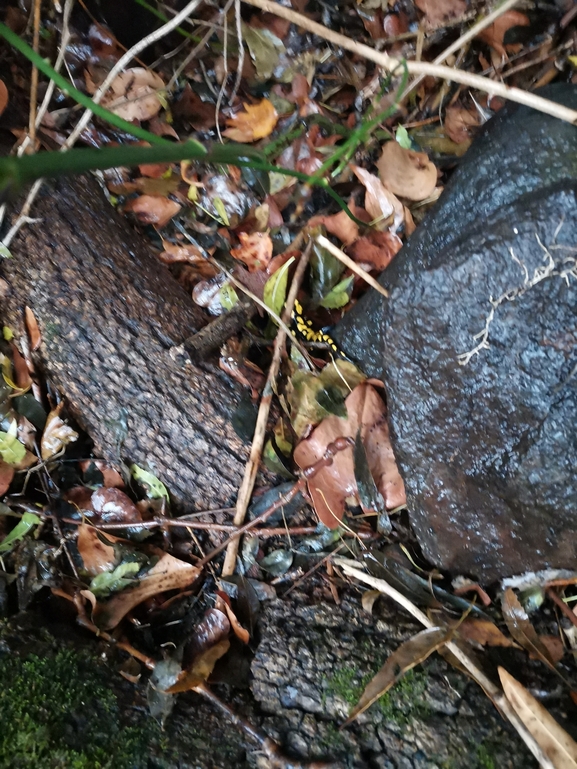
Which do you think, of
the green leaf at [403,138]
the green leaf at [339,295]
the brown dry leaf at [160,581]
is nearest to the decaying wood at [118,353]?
the brown dry leaf at [160,581]

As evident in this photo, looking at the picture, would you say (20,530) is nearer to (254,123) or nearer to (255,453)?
(255,453)

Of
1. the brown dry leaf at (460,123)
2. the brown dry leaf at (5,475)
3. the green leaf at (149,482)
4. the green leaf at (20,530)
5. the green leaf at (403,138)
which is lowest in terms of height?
the green leaf at (20,530)

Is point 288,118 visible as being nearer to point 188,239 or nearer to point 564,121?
point 188,239

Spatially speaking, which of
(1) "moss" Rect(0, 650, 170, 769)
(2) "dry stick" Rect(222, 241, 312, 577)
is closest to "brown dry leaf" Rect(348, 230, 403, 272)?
(2) "dry stick" Rect(222, 241, 312, 577)

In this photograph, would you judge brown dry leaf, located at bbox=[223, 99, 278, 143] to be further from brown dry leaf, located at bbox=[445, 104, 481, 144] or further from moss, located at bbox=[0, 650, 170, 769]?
moss, located at bbox=[0, 650, 170, 769]

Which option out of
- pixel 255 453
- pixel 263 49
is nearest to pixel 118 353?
pixel 255 453

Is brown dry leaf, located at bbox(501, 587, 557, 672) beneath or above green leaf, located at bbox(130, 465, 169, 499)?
above

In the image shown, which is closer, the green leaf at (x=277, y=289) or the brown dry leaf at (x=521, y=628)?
the brown dry leaf at (x=521, y=628)

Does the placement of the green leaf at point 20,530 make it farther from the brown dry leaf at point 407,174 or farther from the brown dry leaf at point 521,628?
the brown dry leaf at point 407,174
